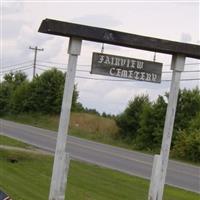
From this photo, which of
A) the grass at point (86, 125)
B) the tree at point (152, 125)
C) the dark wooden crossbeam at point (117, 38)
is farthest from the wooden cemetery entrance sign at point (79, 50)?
the grass at point (86, 125)

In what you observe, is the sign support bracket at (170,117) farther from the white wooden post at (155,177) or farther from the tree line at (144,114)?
the tree line at (144,114)

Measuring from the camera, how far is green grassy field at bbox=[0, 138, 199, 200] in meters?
13.1

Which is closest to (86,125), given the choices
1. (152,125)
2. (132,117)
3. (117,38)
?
(132,117)

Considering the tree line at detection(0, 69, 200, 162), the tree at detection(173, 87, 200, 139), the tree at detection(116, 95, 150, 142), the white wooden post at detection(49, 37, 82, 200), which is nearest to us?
the white wooden post at detection(49, 37, 82, 200)

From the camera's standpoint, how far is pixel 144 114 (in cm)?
4159

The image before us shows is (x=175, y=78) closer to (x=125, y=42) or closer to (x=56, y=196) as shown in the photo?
(x=125, y=42)

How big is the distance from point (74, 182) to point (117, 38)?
7.08 m

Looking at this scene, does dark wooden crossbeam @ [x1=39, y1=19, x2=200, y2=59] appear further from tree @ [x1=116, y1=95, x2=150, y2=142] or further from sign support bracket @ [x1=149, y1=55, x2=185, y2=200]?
tree @ [x1=116, y1=95, x2=150, y2=142]

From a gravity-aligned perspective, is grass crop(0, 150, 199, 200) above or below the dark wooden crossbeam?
below

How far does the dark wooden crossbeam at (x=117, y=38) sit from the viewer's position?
9.34 m

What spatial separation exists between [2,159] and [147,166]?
8.34 meters

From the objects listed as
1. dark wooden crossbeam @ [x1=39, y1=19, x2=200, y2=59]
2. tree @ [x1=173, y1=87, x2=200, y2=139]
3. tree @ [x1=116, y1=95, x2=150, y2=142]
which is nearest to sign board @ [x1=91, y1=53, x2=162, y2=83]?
dark wooden crossbeam @ [x1=39, y1=19, x2=200, y2=59]

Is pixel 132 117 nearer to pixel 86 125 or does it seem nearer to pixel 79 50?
pixel 86 125

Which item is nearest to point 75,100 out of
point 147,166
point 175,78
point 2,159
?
point 147,166
